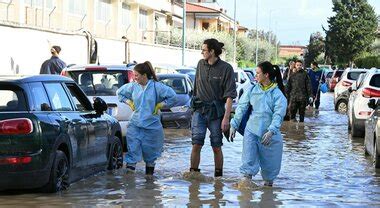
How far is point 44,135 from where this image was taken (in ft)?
29.1

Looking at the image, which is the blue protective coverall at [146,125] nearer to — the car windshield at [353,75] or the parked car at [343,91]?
the parked car at [343,91]

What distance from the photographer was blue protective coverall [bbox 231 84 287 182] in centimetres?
987

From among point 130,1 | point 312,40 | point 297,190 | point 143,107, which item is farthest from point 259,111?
point 312,40

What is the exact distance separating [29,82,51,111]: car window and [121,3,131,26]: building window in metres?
48.4

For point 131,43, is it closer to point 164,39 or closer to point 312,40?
point 164,39

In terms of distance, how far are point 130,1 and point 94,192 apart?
165 ft

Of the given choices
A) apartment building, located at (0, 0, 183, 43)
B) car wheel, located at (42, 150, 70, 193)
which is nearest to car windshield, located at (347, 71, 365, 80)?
apartment building, located at (0, 0, 183, 43)

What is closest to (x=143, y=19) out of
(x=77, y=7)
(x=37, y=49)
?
(x=77, y=7)

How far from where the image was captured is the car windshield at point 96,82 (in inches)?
573

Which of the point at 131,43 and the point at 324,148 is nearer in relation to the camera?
the point at 324,148

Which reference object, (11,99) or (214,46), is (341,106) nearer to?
(214,46)

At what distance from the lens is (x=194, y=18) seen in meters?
98.2

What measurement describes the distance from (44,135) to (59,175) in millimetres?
681

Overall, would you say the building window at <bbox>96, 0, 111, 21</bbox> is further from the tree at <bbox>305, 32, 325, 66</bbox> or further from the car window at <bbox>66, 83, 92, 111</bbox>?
the tree at <bbox>305, 32, 325, 66</bbox>
